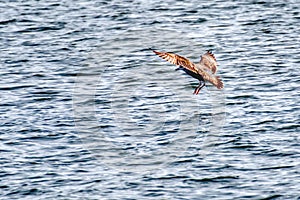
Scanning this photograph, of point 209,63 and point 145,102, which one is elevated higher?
point 209,63

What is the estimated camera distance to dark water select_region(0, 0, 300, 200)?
84.6 feet

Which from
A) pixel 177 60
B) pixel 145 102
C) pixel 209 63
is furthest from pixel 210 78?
pixel 145 102

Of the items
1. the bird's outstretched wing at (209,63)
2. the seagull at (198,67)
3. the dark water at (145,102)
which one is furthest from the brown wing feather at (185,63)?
the dark water at (145,102)

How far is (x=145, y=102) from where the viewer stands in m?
32.8

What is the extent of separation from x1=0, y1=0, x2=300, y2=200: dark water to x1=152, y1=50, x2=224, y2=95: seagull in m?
3.26

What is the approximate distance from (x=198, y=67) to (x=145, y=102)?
31.8 ft

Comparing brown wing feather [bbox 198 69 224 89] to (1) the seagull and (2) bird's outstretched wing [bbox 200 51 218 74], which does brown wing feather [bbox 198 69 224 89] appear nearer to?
(1) the seagull

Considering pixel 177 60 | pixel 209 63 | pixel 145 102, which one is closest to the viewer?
pixel 177 60

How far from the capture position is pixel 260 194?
24.5 meters

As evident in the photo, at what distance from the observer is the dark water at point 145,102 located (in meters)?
25.8

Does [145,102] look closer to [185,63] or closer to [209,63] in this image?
[209,63]

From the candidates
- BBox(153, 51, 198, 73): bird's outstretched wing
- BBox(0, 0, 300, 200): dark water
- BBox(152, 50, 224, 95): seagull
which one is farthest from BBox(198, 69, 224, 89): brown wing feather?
BBox(0, 0, 300, 200): dark water

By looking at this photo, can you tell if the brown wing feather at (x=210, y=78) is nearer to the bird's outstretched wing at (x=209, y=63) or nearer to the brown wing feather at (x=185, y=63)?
the brown wing feather at (x=185, y=63)

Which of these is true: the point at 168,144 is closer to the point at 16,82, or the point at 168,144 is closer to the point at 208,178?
the point at 208,178
